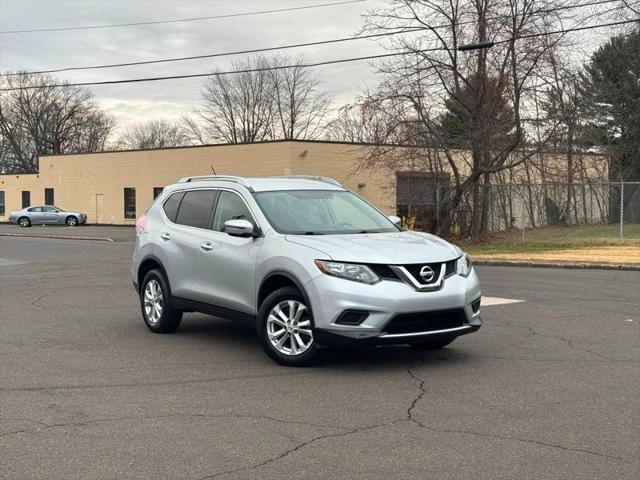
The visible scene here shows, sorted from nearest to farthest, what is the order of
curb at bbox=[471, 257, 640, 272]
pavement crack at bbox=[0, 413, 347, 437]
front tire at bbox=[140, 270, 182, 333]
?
pavement crack at bbox=[0, 413, 347, 437] < front tire at bbox=[140, 270, 182, 333] < curb at bbox=[471, 257, 640, 272]

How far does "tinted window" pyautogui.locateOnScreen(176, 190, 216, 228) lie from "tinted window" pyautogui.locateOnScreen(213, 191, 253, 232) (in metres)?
0.17

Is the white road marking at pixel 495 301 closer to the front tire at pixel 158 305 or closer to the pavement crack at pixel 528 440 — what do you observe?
the front tire at pixel 158 305

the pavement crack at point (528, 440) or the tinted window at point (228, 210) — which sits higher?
the tinted window at point (228, 210)

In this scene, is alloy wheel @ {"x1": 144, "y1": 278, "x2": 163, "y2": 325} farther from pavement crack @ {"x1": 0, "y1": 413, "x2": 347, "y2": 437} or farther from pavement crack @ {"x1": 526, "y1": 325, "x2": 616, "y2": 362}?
pavement crack @ {"x1": 526, "y1": 325, "x2": 616, "y2": 362}

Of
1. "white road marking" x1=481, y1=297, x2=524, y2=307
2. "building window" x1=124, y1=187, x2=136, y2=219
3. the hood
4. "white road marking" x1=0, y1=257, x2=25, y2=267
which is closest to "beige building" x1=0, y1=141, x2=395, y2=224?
"building window" x1=124, y1=187, x2=136, y2=219

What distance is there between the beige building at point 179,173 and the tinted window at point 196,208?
673 inches

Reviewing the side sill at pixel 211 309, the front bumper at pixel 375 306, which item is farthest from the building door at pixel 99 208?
the front bumper at pixel 375 306

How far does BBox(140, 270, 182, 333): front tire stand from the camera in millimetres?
8617

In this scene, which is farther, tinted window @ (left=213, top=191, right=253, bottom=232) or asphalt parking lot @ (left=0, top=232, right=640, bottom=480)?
tinted window @ (left=213, top=191, right=253, bottom=232)

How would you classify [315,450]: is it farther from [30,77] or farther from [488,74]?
[30,77]

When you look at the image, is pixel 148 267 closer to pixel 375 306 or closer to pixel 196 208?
pixel 196 208

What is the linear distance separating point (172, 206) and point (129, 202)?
3947cm

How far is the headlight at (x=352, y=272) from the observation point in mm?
6395

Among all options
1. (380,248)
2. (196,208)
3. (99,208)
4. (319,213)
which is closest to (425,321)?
(380,248)
